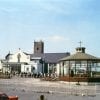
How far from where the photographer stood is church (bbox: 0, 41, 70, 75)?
11988 cm

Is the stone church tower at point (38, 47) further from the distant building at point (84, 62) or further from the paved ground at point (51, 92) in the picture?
the paved ground at point (51, 92)

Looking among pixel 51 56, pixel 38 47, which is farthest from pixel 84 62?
pixel 38 47

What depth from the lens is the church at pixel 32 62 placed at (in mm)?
119875

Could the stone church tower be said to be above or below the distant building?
above

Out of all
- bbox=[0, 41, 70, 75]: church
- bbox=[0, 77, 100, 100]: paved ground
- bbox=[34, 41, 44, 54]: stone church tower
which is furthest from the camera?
bbox=[34, 41, 44, 54]: stone church tower

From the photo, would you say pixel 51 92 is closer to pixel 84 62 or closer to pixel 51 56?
pixel 84 62

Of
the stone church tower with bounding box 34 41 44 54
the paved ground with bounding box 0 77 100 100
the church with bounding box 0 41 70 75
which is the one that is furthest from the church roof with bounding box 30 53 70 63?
the paved ground with bounding box 0 77 100 100

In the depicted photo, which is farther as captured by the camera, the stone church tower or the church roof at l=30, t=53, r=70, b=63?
the stone church tower

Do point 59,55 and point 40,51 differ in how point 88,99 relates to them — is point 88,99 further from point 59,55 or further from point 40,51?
point 40,51

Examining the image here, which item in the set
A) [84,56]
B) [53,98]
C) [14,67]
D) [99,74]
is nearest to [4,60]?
[14,67]

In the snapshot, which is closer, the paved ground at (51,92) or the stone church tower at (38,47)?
the paved ground at (51,92)

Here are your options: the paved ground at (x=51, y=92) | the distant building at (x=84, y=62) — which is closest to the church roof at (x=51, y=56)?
the distant building at (x=84, y=62)

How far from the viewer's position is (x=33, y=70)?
11956 cm

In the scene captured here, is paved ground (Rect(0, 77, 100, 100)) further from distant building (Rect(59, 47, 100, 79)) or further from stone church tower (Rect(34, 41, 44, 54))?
stone church tower (Rect(34, 41, 44, 54))
